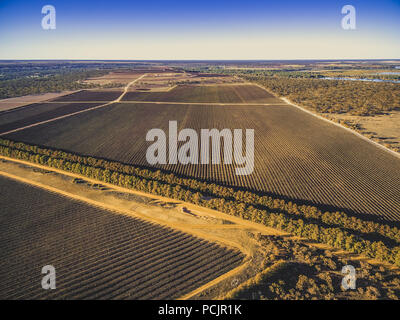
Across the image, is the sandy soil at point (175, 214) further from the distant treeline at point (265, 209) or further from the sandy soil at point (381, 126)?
the sandy soil at point (381, 126)

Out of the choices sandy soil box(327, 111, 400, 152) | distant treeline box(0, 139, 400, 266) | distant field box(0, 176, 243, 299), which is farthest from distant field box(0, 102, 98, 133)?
sandy soil box(327, 111, 400, 152)

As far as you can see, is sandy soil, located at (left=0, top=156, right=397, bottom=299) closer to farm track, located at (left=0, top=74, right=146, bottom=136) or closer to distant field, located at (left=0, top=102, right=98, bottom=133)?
farm track, located at (left=0, top=74, right=146, bottom=136)

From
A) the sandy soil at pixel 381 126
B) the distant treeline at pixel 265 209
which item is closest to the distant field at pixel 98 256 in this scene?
the distant treeline at pixel 265 209

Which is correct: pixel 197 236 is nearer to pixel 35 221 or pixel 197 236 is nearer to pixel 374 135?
pixel 35 221

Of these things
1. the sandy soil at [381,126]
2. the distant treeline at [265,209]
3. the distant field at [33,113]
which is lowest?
the distant treeline at [265,209]

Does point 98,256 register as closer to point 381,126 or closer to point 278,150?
point 278,150

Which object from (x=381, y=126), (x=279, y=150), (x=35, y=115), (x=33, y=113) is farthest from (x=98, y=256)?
(x=33, y=113)
